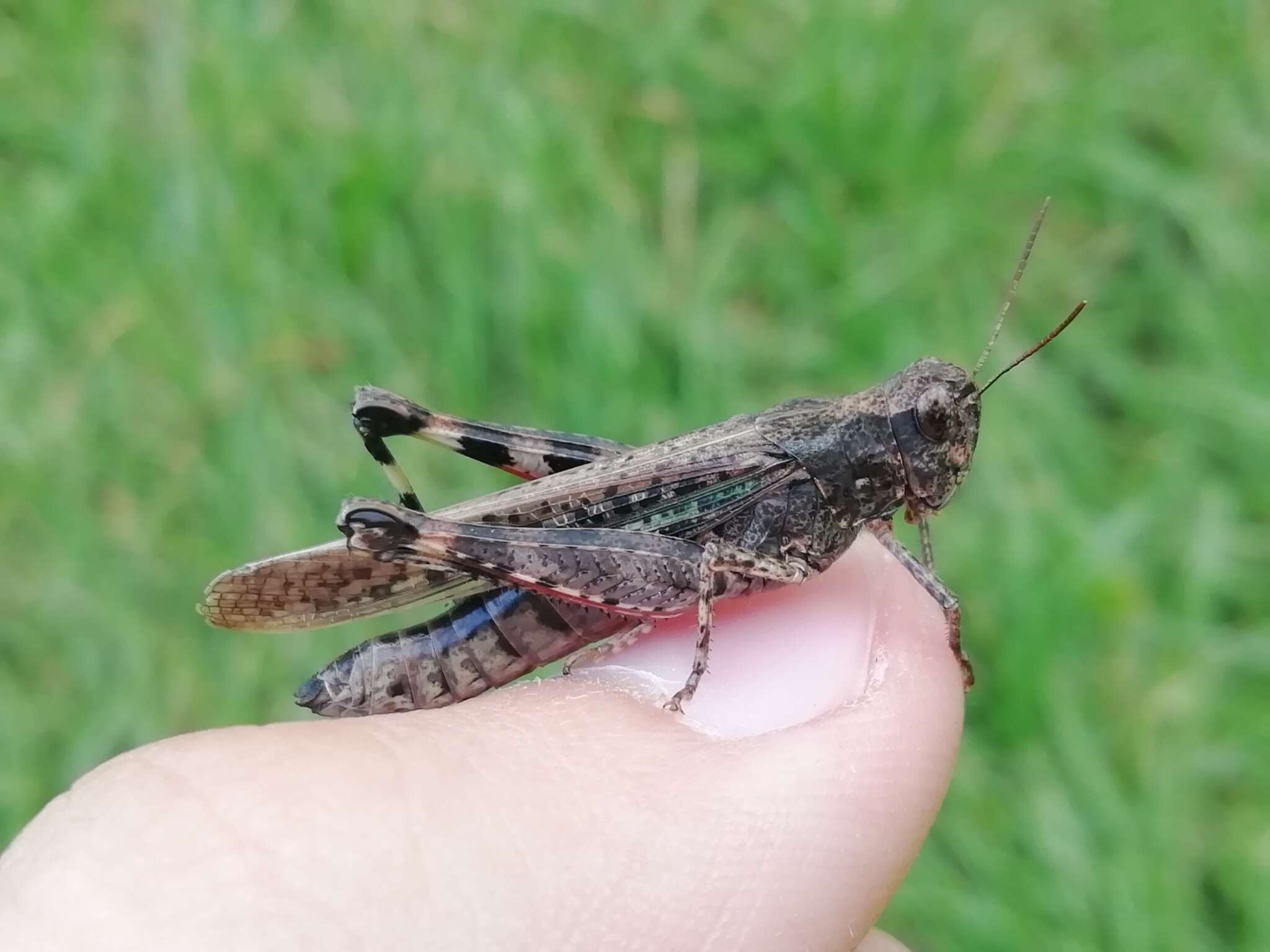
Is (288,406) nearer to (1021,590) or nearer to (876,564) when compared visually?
(876,564)

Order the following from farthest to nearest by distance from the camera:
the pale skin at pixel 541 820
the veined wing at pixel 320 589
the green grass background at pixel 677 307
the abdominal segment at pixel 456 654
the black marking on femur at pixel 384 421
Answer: the green grass background at pixel 677 307 → the black marking on femur at pixel 384 421 → the veined wing at pixel 320 589 → the abdominal segment at pixel 456 654 → the pale skin at pixel 541 820

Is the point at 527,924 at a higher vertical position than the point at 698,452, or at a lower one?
lower

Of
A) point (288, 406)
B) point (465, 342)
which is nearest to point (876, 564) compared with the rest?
point (465, 342)

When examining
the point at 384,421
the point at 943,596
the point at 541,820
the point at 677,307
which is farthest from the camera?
the point at 677,307

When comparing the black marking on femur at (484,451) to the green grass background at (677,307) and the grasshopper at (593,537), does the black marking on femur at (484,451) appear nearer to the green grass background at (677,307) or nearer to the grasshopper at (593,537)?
the grasshopper at (593,537)

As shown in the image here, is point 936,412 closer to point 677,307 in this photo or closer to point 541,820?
point 541,820

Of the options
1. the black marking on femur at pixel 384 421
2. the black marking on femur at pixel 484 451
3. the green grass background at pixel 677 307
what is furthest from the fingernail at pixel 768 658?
the green grass background at pixel 677 307

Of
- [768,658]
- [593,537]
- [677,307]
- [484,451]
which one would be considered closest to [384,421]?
[484,451]

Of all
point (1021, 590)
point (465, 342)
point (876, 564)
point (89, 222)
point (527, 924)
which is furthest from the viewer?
point (89, 222)
